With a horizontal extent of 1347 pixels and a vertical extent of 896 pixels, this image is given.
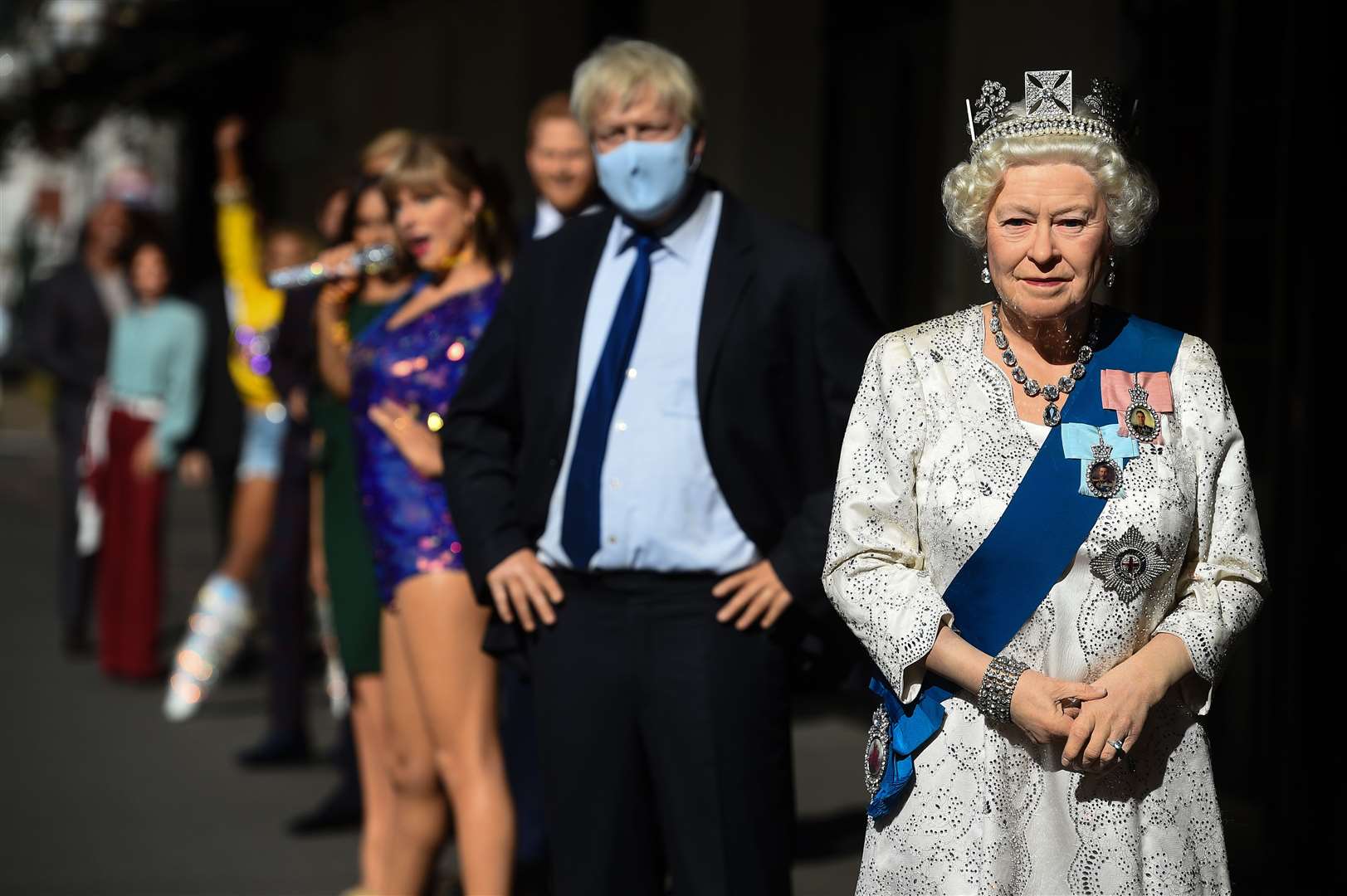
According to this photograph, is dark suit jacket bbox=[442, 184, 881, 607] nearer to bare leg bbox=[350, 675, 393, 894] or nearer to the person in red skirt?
bare leg bbox=[350, 675, 393, 894]

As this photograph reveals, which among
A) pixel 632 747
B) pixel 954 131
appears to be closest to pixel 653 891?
pixel 632 747

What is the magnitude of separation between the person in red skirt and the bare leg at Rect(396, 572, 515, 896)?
478cm

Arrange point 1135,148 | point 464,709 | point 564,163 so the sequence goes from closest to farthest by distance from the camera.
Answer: point 1135,148, point 464,709, point 564,163

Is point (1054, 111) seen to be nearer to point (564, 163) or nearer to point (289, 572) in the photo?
point (564, 163)

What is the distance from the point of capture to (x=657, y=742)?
387 cm

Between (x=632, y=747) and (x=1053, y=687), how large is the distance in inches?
47.9

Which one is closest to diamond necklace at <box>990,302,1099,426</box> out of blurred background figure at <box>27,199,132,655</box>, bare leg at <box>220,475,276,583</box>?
bare leg at <box>220,475,276,583</box>

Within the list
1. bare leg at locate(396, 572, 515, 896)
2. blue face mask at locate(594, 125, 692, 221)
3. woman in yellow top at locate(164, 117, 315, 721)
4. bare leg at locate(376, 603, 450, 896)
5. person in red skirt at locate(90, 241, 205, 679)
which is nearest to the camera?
blue face mask at locate(594, 125, 692, 221)

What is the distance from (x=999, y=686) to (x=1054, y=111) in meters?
0.83

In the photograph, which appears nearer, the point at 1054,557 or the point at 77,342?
the point at 1054,557

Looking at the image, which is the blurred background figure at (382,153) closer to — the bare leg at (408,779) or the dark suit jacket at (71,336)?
the bare leg at (408,779)

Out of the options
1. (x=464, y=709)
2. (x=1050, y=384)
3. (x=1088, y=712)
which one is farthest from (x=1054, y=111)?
(x=464, y=709)

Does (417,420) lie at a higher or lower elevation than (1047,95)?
lower

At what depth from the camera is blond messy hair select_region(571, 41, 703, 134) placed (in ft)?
13.0
